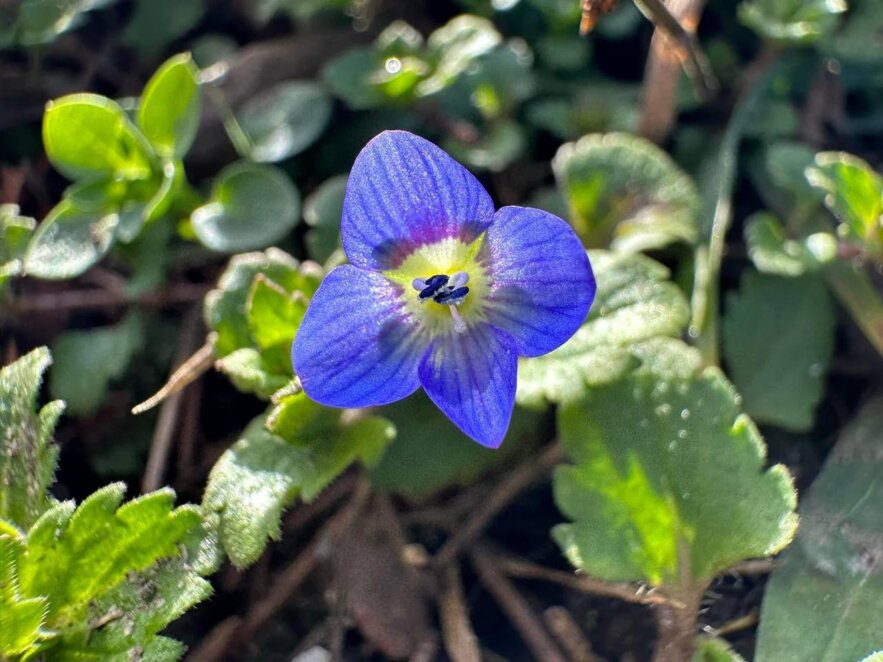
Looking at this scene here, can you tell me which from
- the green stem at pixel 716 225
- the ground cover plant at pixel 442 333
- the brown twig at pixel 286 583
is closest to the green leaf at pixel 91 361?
the ground cover plant at pixel 442 333

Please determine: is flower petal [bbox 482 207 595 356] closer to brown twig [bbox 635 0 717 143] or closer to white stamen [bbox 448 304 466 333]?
white stamen [bbox 448 304 466 333]

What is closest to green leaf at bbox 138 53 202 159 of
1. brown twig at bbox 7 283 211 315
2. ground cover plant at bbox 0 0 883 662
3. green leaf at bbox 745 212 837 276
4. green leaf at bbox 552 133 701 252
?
ground cover plant at bbox 0 0 883 662

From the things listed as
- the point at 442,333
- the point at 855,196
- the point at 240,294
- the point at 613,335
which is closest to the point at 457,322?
the point at 442,333

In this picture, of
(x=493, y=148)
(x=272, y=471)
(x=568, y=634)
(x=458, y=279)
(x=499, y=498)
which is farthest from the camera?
(x=493, y=148)

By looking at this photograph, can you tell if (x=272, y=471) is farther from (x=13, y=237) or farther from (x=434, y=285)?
(x=13, y=237)

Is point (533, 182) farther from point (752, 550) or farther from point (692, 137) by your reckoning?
point (752, 550)

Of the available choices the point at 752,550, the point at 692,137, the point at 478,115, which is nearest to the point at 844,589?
the point at 752,550

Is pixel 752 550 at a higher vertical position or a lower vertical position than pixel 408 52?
lower
